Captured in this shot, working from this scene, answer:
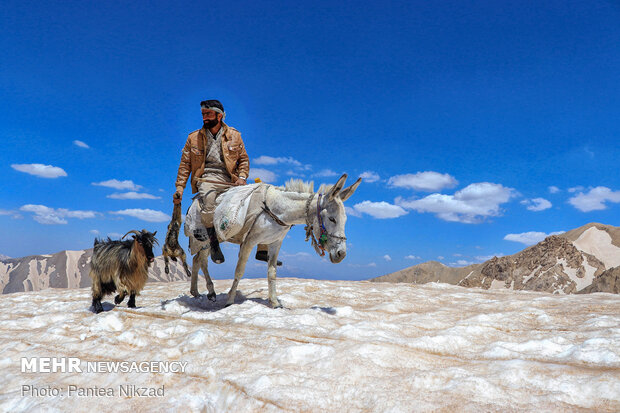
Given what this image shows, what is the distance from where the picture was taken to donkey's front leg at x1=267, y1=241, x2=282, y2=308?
7.11 metres

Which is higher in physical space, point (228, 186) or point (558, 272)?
point (228, 186)

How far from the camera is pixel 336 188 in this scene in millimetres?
6254

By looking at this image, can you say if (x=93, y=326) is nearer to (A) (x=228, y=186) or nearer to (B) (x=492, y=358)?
(A) (x=228, y=186)

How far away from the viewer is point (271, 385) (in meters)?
3.37

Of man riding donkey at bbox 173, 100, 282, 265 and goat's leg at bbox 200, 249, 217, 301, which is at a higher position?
man riding donkey at bbox 173, 100, 282, 265

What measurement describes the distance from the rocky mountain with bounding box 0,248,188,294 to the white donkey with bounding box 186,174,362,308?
174 ft

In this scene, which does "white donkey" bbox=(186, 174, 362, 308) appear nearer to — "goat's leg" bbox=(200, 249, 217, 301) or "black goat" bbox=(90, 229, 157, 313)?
"goat's leg" bbox=(200, 249, 217, 301)

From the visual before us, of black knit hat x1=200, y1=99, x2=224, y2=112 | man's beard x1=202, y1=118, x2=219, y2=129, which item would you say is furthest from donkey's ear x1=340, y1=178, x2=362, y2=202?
black knit hat x1=200, y1=99, x2=224, y2=112

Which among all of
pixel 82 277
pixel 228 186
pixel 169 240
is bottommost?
pixel 82 277

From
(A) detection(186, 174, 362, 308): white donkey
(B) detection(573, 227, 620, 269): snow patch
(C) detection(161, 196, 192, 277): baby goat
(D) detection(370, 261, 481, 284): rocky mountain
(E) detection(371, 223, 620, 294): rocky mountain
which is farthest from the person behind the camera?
(D) detection(370, 261, 481, 284): rocky mountain

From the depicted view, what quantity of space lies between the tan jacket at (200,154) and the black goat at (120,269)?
1.46 m

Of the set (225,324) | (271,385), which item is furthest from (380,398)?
(225,324)

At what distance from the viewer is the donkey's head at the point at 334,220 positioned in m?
6.27

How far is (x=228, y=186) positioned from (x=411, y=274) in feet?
127
